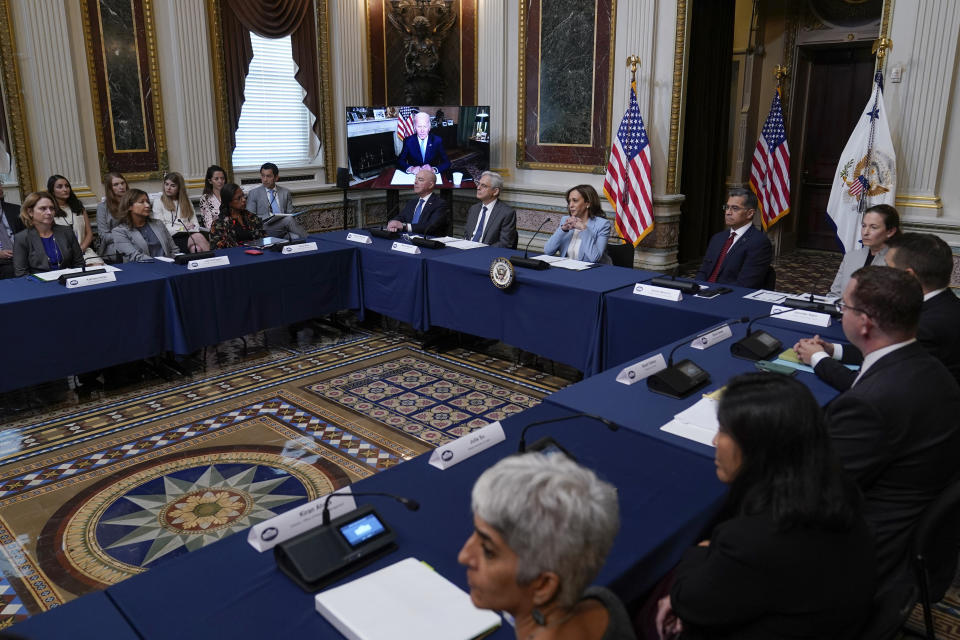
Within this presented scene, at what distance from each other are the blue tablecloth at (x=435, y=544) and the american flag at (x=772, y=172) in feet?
21.3

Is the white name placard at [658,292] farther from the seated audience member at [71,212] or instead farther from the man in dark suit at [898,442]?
the seated audience member at [71,212]

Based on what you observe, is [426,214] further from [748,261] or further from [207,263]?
[748,261]

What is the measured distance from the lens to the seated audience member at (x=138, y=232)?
513cm

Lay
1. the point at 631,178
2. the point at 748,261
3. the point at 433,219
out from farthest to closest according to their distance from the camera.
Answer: the point at 631,178
the point at 433,219
the point at 748,261

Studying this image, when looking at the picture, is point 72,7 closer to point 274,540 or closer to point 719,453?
point 274,540

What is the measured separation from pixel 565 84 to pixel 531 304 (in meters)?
3.87

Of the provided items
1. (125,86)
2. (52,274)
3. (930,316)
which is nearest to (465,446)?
(930,316)

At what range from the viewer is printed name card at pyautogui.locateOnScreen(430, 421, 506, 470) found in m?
2.09

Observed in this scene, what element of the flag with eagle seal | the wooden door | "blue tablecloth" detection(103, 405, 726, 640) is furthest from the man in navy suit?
"blue tablecloth" detection(103, 405, 726, 640)

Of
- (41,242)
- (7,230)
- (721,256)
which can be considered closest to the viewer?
(721,256)

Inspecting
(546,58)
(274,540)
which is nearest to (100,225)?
(546,58)

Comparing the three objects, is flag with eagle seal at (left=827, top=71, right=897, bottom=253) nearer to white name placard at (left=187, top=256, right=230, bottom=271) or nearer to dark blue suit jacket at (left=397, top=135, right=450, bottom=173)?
dark blue suit jacket at (left=397, top=135, right=450, bottom=173)

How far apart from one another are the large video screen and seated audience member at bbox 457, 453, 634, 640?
23.0ft

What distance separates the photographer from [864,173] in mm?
5844
